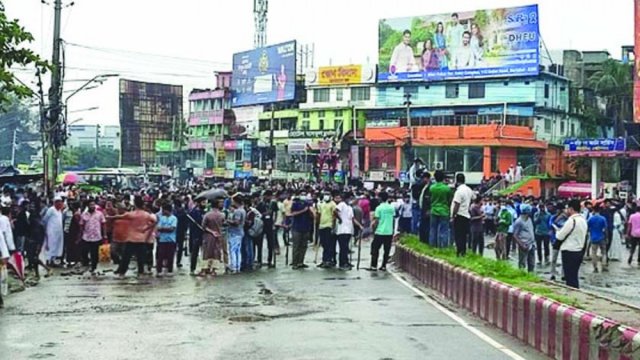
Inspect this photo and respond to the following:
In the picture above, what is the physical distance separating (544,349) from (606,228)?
45.1 ft

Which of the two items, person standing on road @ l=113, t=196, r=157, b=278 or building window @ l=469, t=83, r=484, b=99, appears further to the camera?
building window @ l=469, t=83, r=484, b=99

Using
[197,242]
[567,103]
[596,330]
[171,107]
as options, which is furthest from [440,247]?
[171,107]

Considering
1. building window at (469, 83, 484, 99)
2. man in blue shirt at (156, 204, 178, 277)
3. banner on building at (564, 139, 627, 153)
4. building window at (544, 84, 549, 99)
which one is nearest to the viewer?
man in blue shirt at (156, 204, 178, 277)

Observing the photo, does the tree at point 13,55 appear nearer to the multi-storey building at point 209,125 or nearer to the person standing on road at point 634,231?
the person standing on road at point 634,231

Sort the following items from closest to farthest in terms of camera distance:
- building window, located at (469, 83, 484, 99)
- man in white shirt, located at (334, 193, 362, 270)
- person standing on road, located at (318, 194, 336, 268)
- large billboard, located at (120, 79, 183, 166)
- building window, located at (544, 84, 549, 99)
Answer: man in white shirt, located at (334, 193, 362, 270)
person standing on road, located at (318, 194, 336, 268)
building window, located at (544, 84, 549, 99)
building window, located at (469, 83, 484, 99)
large billboard, located at (120, 79, 183, 166)

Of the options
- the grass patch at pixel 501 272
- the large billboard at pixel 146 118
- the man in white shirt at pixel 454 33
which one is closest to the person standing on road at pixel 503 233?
the grass patch at pixel 501 272

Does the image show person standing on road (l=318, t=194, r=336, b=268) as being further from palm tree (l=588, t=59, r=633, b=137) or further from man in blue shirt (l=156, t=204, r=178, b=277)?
palm tree (l=588, t=59, r=633, b=137)

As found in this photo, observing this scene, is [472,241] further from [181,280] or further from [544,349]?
[544,349]

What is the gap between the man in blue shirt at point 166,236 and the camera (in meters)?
19.9

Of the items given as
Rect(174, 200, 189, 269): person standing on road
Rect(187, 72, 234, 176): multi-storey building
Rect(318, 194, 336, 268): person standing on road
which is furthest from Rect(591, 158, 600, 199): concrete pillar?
Rect(187, 72, 234, 176): multi-storey building

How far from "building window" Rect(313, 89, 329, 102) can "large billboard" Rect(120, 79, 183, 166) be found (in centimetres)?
1510

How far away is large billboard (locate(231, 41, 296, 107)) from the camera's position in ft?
260

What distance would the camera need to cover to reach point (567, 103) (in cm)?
6950

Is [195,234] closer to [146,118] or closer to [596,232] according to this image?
[596,232]
